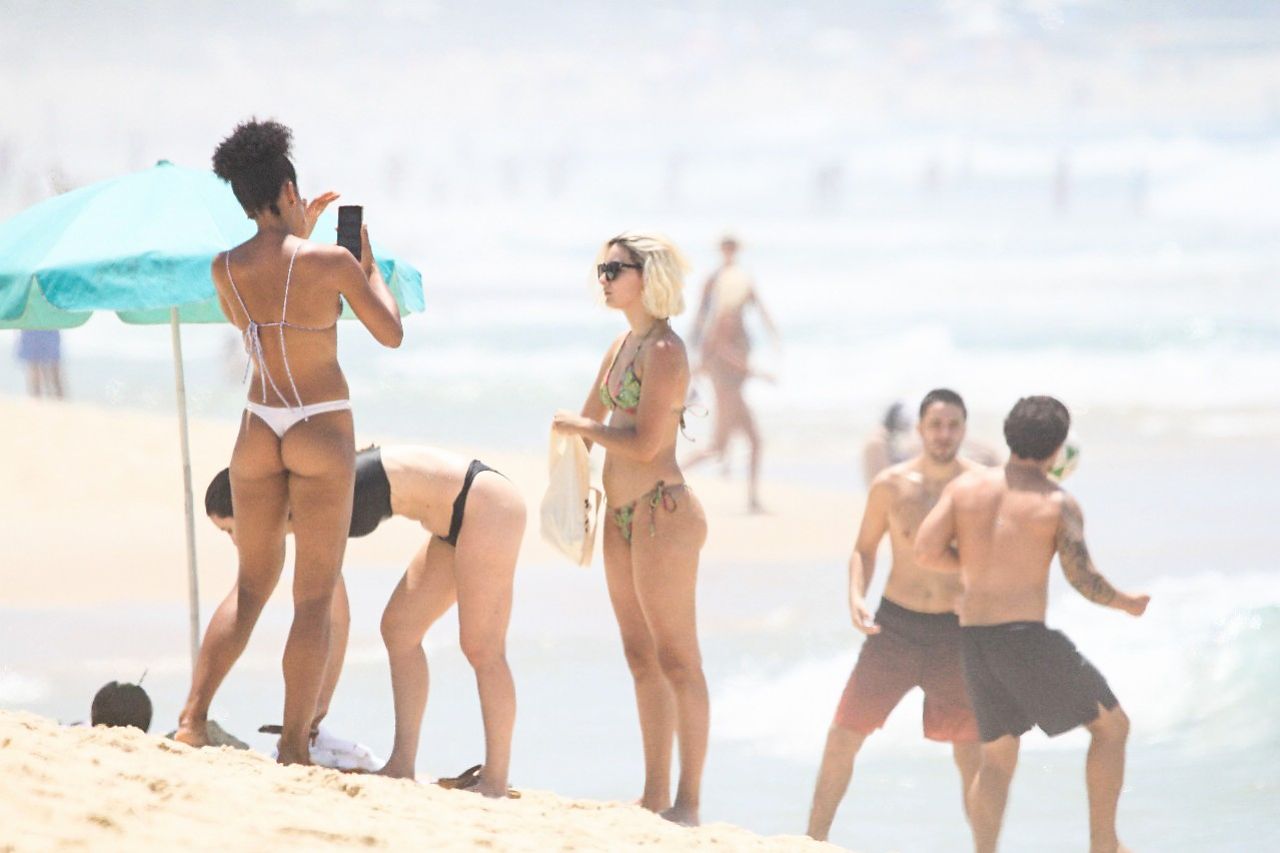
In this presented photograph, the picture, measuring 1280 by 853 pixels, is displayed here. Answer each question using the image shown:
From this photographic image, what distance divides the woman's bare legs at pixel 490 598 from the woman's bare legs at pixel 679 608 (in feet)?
1.12

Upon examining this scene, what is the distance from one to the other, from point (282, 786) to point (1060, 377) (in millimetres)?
21447

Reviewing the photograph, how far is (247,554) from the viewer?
4.15 m

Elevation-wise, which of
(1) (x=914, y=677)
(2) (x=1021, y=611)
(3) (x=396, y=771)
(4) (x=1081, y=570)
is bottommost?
(3) (x=396, y=771)

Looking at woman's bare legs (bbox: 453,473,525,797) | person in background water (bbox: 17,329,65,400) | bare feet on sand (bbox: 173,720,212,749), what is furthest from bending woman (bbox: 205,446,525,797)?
person in background water (bbox: 17,329,65,400)

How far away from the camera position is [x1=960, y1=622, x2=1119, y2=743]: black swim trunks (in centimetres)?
436

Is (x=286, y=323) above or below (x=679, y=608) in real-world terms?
above

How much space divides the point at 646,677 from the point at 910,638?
831mm

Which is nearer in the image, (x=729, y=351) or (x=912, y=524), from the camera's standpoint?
(x=912, y=524)

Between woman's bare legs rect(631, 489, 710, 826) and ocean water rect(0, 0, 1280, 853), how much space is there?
1475 mm

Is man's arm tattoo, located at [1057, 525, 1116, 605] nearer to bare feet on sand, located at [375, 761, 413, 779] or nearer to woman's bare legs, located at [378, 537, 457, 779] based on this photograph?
woman's bare legs, located at [378, 537, 457, 779]

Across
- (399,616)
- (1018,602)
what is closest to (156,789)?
(399,616)

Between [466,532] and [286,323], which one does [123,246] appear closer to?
[286,323]

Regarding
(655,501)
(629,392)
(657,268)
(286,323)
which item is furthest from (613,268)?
(286,323)

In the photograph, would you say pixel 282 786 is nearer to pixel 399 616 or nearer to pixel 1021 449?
pixel 399 616
